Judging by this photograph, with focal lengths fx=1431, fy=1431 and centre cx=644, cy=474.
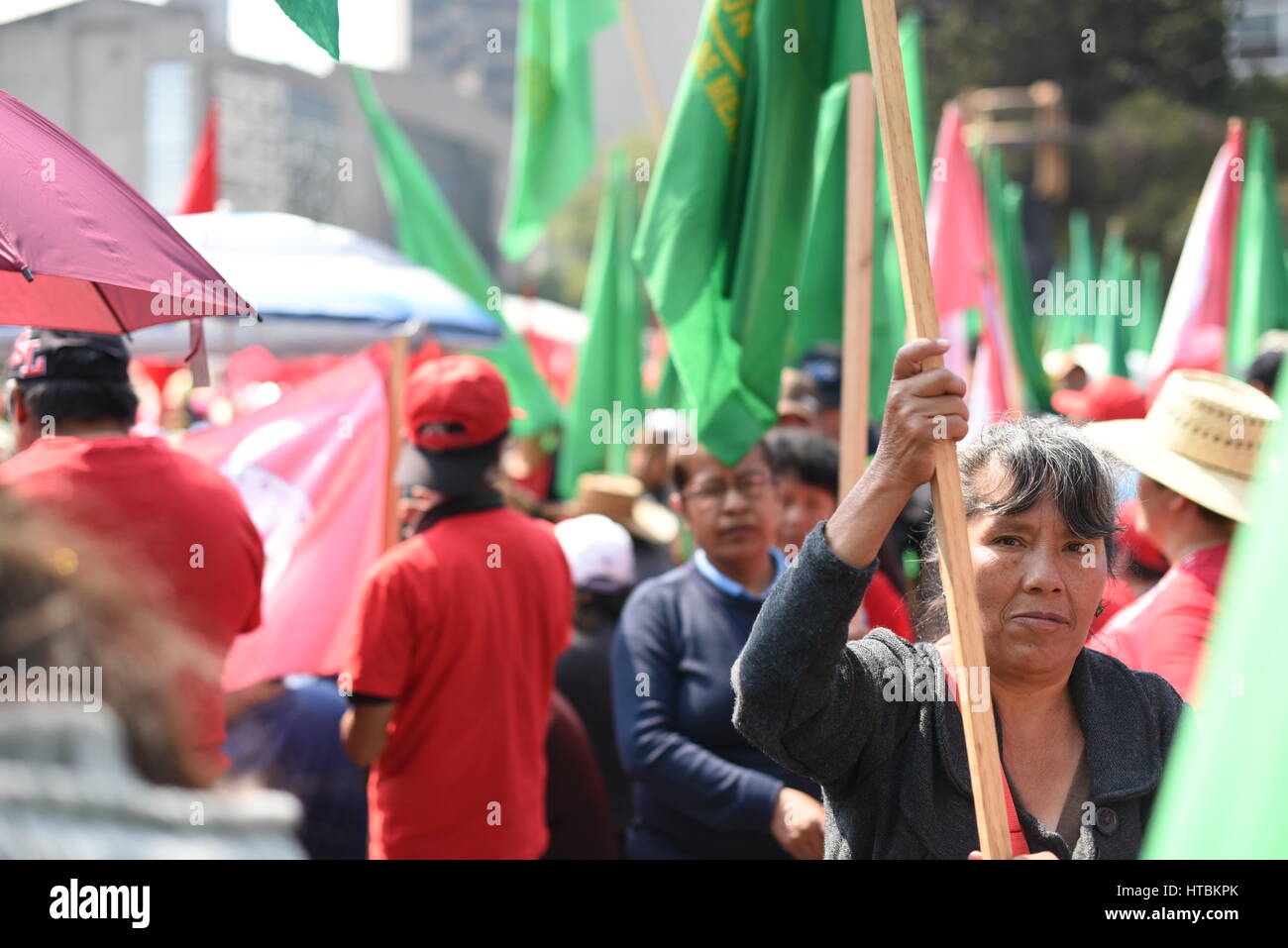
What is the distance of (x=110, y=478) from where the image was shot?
322 cm

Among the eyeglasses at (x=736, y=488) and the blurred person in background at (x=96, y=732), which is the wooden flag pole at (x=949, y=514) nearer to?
the blurred person in background at (x=96, y=732)

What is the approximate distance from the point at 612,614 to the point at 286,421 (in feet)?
3.98

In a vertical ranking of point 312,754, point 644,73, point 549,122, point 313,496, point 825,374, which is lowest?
point 312,754

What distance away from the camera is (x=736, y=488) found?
12.6 ft

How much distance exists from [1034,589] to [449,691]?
6.18 ft

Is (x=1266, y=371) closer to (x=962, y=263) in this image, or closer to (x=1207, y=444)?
(x=962, y=263)

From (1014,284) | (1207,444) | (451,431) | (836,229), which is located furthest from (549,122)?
(1207,444)

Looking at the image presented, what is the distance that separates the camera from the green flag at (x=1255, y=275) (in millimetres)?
7047

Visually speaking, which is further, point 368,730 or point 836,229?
point 836,229

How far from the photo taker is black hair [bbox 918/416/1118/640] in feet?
7.00

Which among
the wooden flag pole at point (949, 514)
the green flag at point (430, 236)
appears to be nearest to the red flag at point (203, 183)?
the green flag at point (430, 236)

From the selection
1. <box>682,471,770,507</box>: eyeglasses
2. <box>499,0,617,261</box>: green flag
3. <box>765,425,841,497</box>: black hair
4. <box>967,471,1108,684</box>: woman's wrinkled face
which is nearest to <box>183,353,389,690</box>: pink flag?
<box>682,471,770,507</box>: eyeglasses

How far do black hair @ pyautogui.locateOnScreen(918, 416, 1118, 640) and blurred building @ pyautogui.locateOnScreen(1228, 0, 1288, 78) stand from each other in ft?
115

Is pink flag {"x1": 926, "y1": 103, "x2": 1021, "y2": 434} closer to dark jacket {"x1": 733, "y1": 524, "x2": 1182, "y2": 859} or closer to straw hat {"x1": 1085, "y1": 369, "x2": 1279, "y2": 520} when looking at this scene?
straw hat {"x1": 1085, "y1": 369, "x2": 1279, "y2": 520}
